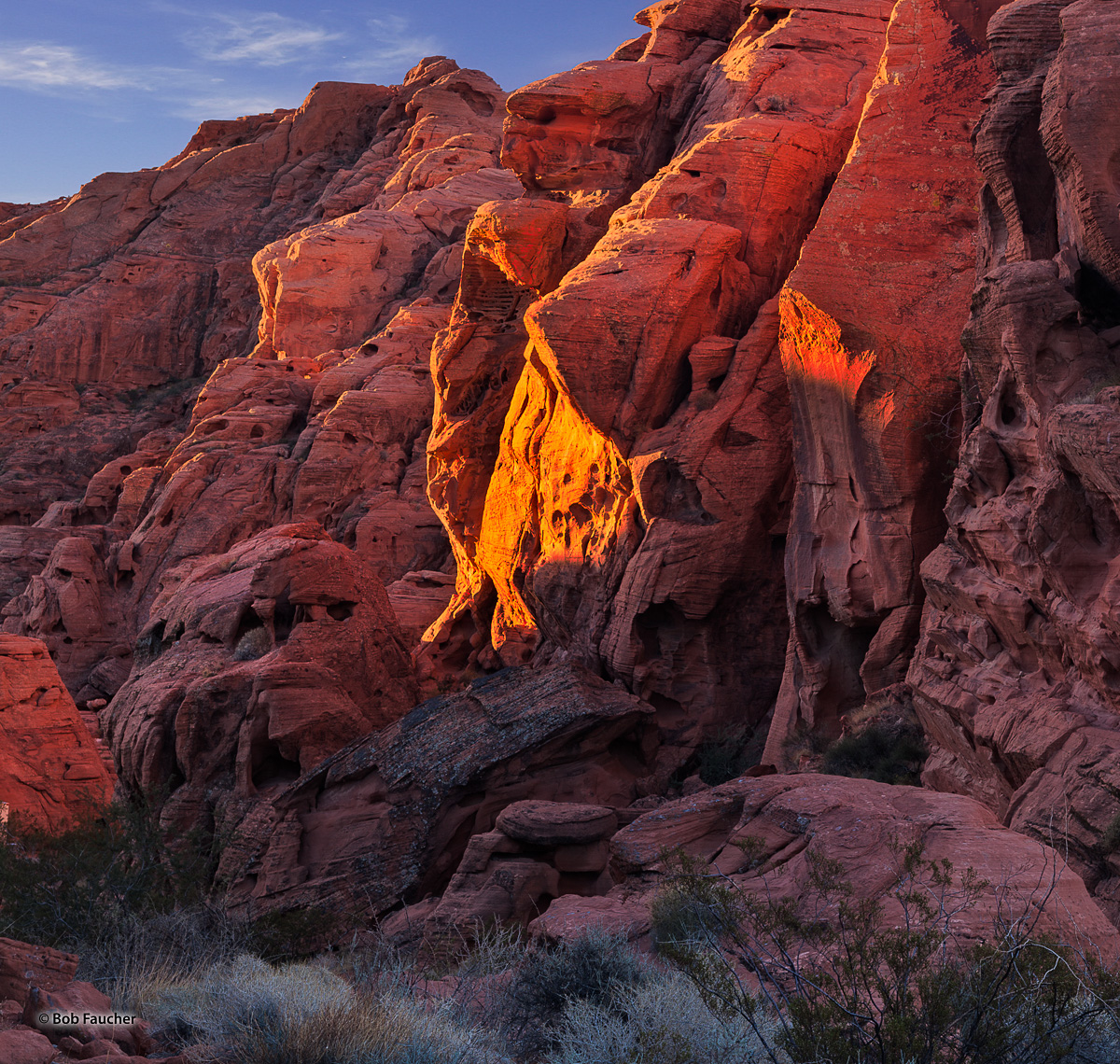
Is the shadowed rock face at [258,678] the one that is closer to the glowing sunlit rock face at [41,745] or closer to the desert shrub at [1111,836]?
the glowing sunlit rock face at [41,745]

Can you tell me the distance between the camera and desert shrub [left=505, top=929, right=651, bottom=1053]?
24.1ft

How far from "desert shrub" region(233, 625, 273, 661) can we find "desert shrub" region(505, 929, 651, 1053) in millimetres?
14601

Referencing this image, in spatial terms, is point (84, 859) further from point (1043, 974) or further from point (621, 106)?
point (621, 106)

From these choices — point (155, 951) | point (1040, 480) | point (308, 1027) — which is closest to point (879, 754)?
point (1040, 480)

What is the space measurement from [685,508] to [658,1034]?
15940 millimetres

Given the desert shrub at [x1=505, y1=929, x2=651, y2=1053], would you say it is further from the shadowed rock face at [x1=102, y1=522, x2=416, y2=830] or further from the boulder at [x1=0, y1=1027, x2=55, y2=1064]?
the shadowed rock face at [x1=102, y1=522, x2=416, y2=830]

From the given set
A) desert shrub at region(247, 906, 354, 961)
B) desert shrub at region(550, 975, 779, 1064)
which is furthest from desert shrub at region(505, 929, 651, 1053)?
desert shrub at region(247, 906, 354, 961)

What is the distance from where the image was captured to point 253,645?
2172 centimetres

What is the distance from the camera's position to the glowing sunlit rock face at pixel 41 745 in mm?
21500

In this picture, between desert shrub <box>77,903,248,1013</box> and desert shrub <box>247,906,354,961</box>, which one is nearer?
desert shrub <box>77,903,248,1013</box>

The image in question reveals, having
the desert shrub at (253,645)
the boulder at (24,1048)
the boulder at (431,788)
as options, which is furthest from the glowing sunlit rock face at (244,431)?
the boulder at (24,1048)

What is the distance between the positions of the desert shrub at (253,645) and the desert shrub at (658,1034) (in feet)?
52.8

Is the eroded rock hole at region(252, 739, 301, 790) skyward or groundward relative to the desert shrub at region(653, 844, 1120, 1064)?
groundward

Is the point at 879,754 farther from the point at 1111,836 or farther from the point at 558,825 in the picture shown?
the point at 1111,836
